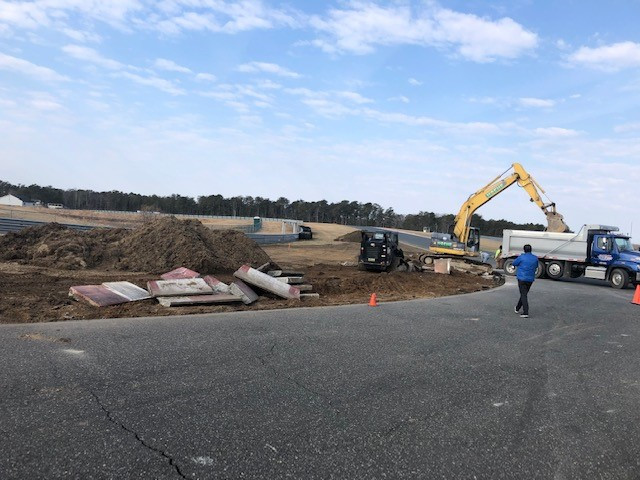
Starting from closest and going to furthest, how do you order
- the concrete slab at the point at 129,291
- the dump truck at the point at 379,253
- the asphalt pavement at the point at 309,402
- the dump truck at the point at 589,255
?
the asphalt pavement at the point at 309,402 → the concrete slab at the point at 129,291 → the dump truck at the point at 589,255 → the dump truck at the point at 379,253

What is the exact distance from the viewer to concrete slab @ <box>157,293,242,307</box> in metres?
10.9

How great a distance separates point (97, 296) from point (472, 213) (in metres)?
22.9

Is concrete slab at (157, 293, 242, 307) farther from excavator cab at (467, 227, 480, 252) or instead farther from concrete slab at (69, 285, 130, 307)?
excavator cab at (467, 227, 480, 252)

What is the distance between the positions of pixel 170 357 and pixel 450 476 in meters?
4.15

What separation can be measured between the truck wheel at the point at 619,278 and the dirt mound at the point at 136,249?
16303mm

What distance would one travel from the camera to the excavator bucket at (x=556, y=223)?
84.5ft

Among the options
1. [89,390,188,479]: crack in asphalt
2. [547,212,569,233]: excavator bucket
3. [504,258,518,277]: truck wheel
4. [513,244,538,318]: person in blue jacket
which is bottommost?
[504,258,518,277]: truck wheel

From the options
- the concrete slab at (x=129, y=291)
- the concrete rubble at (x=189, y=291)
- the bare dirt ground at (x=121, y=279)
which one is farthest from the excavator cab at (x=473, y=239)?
the concrete slab at (x=129, y=291)

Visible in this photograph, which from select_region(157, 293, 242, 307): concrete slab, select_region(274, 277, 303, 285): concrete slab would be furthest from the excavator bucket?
select_region(157, 293, 242, 307): concrete slab

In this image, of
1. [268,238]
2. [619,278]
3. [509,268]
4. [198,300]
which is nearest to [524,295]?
[198,300]

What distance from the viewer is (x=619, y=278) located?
877 inches

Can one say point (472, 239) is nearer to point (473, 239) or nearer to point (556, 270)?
point (473, 239)

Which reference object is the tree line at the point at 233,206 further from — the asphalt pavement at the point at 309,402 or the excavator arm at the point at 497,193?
the asphalt pavement at the point at 309,402

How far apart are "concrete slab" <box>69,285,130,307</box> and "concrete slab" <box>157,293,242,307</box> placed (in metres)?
0.88
